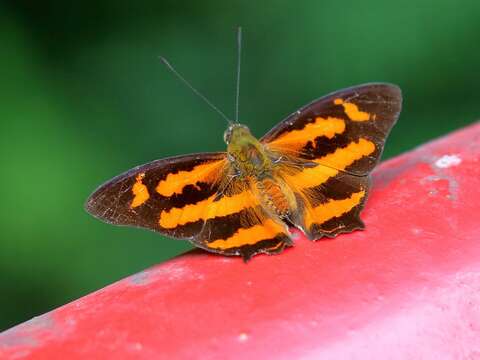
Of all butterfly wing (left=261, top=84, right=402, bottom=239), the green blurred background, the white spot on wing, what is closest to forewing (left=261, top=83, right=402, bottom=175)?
butterfly wing (left=261, top=84, right=402, bottom=239)

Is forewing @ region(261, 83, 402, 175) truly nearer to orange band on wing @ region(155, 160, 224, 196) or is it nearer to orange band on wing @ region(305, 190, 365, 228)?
orange band on wing @ region(305, 190, 365, 228)

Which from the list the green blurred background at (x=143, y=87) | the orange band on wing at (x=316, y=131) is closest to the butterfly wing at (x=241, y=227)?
the orange band on wing at (x=316, y=131)

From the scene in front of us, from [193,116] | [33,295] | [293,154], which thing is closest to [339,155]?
[293,154]

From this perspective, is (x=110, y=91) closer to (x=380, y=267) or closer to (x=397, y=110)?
(x=397, y=110)

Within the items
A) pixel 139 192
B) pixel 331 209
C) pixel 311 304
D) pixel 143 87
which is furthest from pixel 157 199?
pixel 143 87

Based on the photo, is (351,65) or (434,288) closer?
(434,288)
